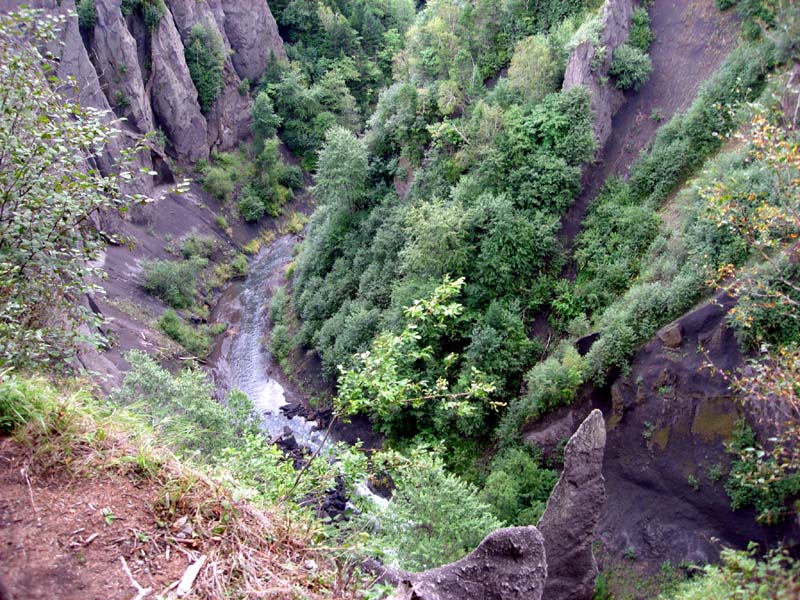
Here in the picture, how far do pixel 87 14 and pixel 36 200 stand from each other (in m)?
37.9

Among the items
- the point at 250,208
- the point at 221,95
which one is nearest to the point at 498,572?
the point at 250,208

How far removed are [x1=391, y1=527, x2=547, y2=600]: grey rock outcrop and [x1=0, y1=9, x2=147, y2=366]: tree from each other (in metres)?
5.47

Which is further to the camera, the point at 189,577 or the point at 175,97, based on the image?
the point at 175,97

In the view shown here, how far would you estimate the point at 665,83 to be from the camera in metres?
23.7

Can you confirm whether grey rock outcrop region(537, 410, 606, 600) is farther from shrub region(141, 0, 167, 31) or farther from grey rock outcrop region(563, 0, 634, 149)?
shrub region(141, 0, 167, 31)

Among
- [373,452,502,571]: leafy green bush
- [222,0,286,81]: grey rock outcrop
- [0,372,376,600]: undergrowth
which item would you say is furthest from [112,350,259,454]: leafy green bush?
[222,0,286,81]: grey rock outcrop

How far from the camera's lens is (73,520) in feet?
17.2

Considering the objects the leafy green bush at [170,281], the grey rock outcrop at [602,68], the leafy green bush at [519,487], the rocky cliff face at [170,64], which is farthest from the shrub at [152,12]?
the leafy green bush at [519,487]

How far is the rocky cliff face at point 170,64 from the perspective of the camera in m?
33.8

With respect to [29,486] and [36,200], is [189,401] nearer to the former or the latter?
[36,200]

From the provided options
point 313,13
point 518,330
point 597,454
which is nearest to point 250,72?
point 313,13

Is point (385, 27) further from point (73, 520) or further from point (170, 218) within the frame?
point (73, 520)

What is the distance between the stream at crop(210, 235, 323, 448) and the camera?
27.9m

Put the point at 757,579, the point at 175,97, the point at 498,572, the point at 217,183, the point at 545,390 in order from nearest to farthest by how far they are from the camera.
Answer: the point at 757,579 < the point at 498,572 < the point at 545,390 < the point at 175,97 < the point at 217,183
